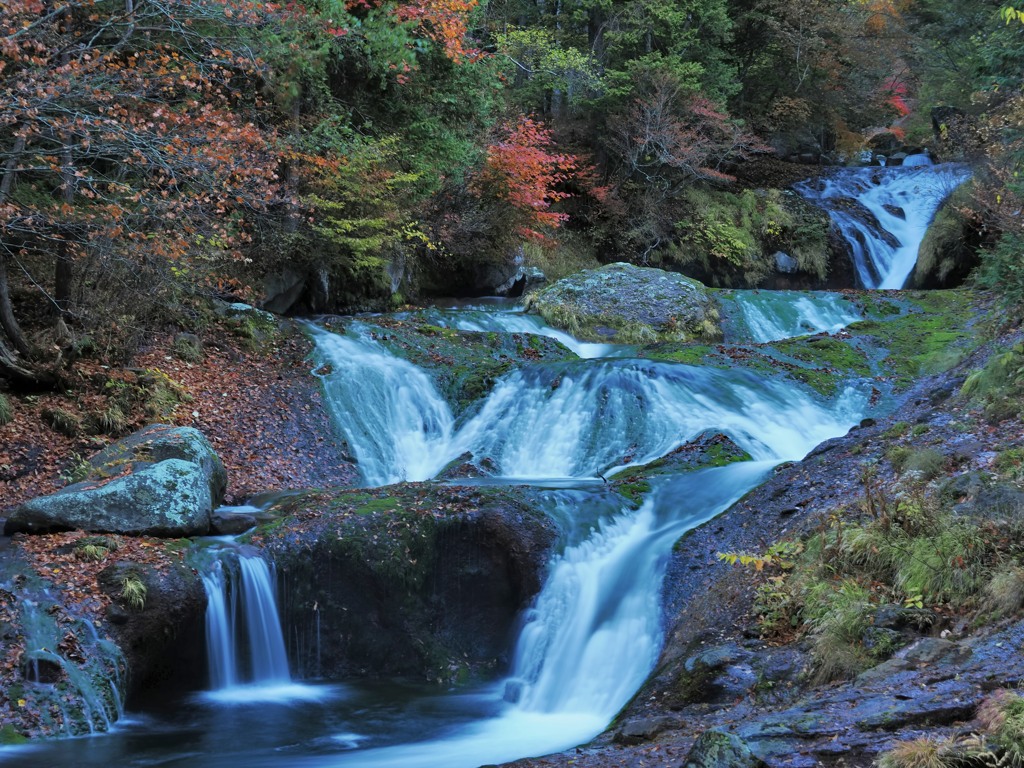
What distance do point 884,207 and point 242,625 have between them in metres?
22.9

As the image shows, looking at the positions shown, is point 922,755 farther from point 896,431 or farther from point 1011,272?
point 1011,272

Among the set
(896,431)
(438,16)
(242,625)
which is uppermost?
(438,16)

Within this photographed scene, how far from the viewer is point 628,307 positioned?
57.7ft

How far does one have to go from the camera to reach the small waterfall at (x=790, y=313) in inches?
693

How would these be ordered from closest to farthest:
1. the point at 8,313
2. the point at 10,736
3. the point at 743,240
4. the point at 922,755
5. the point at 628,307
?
1. the point at 922,755
2. the point at 10,736
3. the point at 8,313
4. the point at 628,307
5. the point at 743,240

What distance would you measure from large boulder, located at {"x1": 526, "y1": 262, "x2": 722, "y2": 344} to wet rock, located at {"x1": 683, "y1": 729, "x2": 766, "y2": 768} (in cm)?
1330

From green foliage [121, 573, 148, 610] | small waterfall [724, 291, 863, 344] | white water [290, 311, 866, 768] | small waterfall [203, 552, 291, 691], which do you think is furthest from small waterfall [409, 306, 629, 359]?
green foliage [121, 573, 148, 610]

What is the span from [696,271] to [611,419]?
42.4 ft

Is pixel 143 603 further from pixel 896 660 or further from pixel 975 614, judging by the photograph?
pixel 975 614

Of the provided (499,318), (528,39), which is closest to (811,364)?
(499,318)

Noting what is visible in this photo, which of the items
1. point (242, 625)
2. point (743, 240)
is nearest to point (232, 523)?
point (242, 625)

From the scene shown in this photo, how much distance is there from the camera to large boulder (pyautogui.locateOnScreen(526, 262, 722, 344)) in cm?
1697

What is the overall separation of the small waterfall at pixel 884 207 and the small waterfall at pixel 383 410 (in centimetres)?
1469

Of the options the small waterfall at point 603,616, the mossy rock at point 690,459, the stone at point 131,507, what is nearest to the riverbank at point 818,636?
the small waterfall at point 603,616
